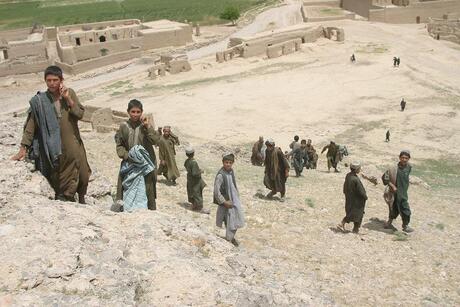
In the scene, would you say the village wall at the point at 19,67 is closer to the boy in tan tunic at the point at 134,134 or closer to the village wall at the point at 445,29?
the village wall at the point at 445,29

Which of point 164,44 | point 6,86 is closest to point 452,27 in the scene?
point 164,44

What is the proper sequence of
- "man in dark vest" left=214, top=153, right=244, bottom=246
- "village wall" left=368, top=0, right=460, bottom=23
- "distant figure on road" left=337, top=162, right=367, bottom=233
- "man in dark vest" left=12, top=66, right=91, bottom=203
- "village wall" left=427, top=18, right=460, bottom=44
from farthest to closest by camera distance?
"village wall" left=368, top=0, right=460, bottom=23
"village wall" left=427, top=18, right=460, bottom=44
"distant figure on road" left=337, top=162, right=367, bottom=233
"man in dark vest" left=214, top=153, right=244, bottom=246
"man in dark vest" left=12, top=66, right=91, bottom=203

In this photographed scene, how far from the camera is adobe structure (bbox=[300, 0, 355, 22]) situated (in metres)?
52.8

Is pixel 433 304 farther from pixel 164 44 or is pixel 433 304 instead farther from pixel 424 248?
pixel 164 44

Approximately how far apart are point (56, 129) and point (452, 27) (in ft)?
154

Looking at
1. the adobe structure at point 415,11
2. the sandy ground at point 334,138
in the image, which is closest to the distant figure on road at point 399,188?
the sandy ground at point 334,138

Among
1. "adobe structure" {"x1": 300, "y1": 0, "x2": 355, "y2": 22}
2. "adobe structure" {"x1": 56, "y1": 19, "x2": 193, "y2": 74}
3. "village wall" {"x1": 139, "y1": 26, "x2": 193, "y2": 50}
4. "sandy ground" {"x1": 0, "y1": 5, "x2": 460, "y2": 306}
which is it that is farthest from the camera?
"adobe structure" {"x1": 300, "y1": 0, "x2": 355, "y2": 22}

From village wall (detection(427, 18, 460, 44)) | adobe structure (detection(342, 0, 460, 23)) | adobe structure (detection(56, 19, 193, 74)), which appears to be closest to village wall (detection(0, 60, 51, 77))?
adobe structure (detection(56, 19, 193, 74))

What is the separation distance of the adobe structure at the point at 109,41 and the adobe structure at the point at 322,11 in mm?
13501

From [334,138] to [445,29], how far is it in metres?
29.3

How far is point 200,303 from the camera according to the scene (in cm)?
458

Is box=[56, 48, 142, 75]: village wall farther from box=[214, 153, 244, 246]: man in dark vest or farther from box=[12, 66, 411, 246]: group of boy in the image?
box=[12, 66, 411, 246]: group of boy

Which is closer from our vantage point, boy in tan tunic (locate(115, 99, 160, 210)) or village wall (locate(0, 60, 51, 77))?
boy in tan tunic (locate(115, 99, 160, 210))

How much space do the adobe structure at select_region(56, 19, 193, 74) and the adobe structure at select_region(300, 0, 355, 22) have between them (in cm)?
1350
